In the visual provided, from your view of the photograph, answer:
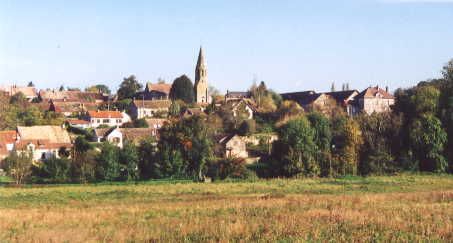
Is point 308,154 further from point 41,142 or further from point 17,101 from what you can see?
point 17,101

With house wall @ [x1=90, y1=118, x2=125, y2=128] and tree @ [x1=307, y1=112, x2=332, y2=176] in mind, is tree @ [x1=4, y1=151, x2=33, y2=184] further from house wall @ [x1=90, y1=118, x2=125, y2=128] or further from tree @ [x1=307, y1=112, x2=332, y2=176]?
house wall @ [x1=90, y1=118, x2=125, y2=128]

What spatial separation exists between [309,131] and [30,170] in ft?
77.2

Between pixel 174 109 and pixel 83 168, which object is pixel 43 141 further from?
pixel 174 109

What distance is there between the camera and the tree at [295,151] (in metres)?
46.4

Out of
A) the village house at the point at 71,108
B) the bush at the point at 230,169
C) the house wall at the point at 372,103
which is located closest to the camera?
the bush at the point at 230,169

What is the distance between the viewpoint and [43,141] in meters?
59.1

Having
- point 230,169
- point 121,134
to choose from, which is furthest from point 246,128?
point 230,169

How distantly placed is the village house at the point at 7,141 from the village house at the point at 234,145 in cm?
2091

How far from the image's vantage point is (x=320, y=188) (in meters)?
36.7

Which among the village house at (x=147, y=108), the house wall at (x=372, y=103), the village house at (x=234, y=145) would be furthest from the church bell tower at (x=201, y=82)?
the village house at (x=234, y=145)

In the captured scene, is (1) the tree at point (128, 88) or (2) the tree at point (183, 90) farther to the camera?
(1) the tree at point (128, 88)

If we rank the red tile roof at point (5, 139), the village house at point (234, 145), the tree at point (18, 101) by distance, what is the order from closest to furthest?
1. the red tile roof at point (5, 139)
2. the village house at point (234, 145)
3. the tree at point (18, 101)

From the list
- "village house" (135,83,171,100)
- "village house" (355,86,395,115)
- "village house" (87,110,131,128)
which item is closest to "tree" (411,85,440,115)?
"village house" (355,86,395,115)

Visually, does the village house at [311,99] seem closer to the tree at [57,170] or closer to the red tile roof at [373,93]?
the red tile roof at [373,93]
